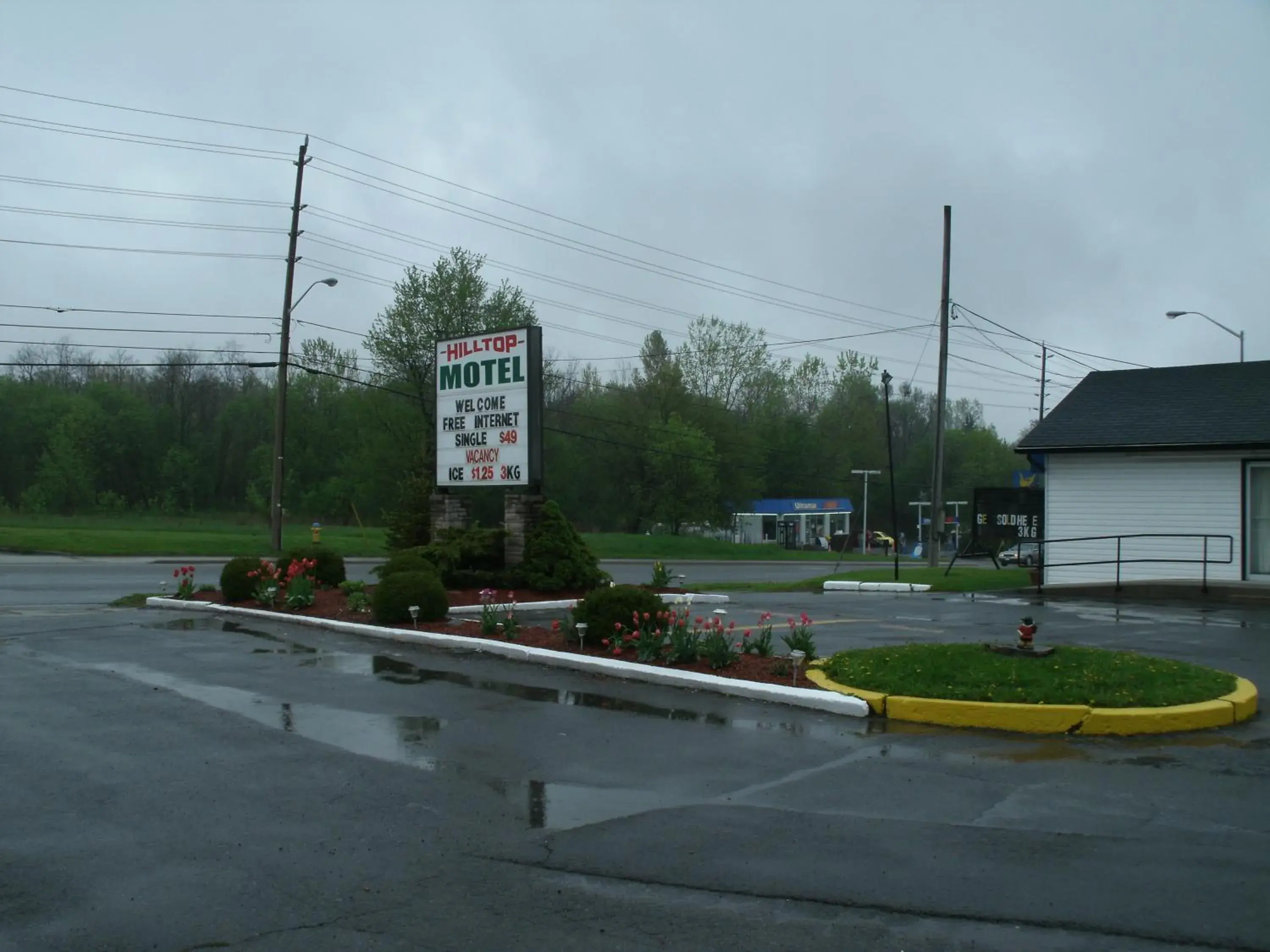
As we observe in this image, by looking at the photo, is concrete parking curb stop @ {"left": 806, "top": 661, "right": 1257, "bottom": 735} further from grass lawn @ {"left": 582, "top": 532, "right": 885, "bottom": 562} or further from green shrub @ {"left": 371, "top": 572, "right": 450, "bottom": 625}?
grass lawn @ {"left": 582, "top": 532, "right": 885, "bottom": 562}

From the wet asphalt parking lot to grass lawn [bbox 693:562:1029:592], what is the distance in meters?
13.4

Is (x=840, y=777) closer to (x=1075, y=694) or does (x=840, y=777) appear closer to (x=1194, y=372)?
(x=1075, y=694)

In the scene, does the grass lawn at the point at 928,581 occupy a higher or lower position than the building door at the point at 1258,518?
lower

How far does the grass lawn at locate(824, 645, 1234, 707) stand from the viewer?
360 inches

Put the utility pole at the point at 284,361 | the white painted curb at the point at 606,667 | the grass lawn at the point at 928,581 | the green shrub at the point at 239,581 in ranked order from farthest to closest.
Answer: the utility pole at the point at 284,361, the grass lawn at the point at 928,581, the green shrub at the point at 239,581, the white painted curb at the point at 606,667

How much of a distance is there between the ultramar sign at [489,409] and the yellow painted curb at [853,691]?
9454mm

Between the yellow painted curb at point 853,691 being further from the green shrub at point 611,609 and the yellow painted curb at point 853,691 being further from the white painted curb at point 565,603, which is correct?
the white painted curb at point 565,603

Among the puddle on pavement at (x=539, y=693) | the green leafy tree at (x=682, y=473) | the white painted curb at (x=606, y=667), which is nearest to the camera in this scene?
the puddle on pavement at (x=539, y=693)

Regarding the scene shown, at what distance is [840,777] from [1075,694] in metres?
2.81

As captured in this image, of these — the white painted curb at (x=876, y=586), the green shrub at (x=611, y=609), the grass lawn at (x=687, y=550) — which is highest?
the green shrub at (x=611, y=609)

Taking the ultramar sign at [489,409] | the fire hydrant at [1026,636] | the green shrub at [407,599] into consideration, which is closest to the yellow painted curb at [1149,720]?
the fire hydrant at [1026,636]

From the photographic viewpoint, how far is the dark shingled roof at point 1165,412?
875 inches

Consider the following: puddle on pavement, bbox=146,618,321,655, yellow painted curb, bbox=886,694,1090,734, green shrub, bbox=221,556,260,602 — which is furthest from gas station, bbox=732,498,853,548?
yellow painted curb, bbox=886,694,1090,734

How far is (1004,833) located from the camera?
6168 mm
